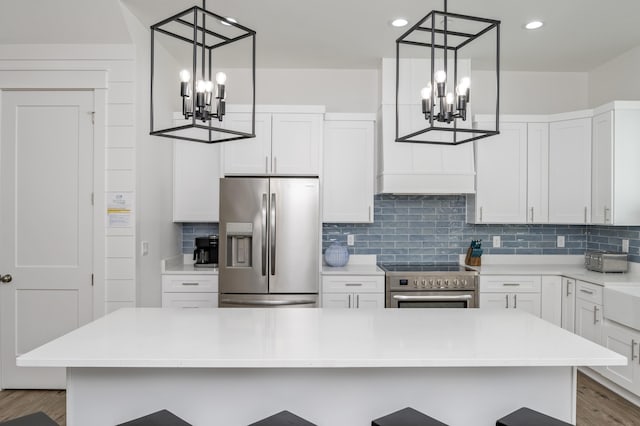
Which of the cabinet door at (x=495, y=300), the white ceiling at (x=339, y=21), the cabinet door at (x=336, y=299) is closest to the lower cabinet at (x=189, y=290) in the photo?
the cabinet door at (x=336, y=299)

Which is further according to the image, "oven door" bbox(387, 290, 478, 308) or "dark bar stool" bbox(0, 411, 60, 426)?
"oven door" bbox(387, 290, 478, 308)

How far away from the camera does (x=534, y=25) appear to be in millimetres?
3609

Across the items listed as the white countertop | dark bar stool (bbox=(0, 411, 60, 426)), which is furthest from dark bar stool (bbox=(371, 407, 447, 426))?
dark bar stool (bbox=(0, 411, 60, 426))

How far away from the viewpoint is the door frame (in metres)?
3.60

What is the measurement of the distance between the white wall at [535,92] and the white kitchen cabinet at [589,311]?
1.88m

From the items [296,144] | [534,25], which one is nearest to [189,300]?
[296,144]

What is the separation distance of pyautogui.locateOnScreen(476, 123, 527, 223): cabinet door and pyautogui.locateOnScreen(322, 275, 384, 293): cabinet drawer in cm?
118

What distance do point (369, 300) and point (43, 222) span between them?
2746mm

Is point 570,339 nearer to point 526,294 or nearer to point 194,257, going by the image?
point 526,294

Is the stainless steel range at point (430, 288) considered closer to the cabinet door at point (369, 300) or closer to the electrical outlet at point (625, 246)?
the cabinet door at point (369, 300)

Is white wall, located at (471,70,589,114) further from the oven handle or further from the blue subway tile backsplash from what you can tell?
the oven handle

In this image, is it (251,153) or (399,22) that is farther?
(251,153)

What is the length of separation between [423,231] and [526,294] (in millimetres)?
1118

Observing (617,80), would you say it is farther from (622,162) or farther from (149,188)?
(149,188)
